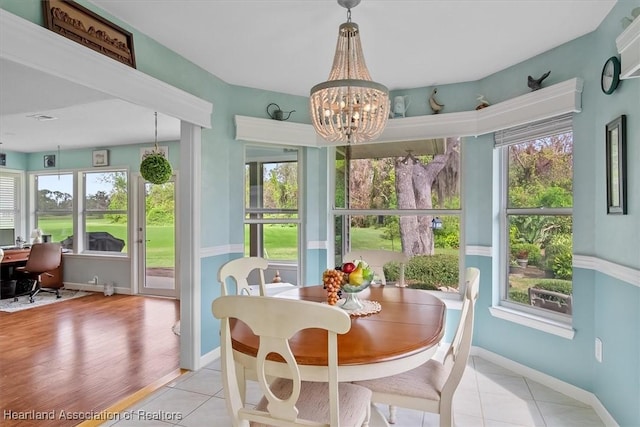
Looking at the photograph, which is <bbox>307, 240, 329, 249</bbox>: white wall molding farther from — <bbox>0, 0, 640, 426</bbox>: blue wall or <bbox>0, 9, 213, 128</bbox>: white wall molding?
<bbox>0, 9, 213, 128</bbox>: white wall molding

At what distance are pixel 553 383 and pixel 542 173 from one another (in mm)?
1570

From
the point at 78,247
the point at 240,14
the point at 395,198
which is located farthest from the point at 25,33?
the point at 78,247

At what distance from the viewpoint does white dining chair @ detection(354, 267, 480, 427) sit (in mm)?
1676

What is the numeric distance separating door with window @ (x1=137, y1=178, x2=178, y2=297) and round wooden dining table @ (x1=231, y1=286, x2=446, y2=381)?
4491 millimetres

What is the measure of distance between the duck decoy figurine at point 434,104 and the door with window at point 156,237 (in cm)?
409

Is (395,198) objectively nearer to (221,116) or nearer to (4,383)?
(221,116)

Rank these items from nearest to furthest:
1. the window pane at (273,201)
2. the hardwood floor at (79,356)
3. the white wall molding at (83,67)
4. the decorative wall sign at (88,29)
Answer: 1. the white wall molding at (83,67)
2. the decorative wall sign at (88,29)
3. the hardwood floor at (79,356)
4. the window pane at (273,201)

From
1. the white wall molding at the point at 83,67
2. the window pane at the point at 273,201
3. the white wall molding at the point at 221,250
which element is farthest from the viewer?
the window pane at the point at 273,201

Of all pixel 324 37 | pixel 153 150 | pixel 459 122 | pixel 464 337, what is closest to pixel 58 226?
pixel 153 150

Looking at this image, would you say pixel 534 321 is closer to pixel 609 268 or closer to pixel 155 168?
pixel 609 268

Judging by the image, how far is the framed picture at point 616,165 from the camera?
2.02 m

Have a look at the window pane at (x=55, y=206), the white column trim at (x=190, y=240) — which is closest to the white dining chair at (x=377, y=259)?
the white column trim at (x=190, y=240)

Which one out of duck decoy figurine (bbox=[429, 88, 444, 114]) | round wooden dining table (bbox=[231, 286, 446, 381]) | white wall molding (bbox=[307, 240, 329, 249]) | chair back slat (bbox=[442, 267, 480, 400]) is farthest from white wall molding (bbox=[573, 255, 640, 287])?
white wall molding (bbox=[307, 240, 329, 249])

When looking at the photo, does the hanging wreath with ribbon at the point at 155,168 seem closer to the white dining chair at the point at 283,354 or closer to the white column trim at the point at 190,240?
the white column trim at the point at 190,240
